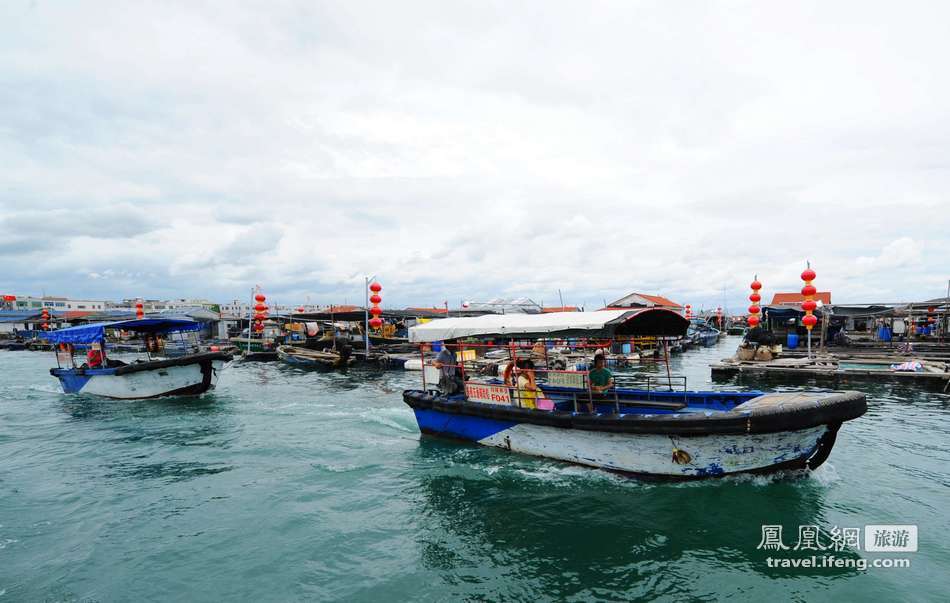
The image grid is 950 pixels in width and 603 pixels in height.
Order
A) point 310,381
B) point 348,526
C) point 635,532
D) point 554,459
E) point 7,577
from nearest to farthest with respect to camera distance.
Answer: point 7,577 < point 635,532 < point 348,526 < point 554,459 < point 310,381

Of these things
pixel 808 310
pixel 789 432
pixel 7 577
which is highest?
pixel 808 310

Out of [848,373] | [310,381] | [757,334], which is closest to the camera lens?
[848,373]

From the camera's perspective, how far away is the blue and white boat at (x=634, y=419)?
24.7ft

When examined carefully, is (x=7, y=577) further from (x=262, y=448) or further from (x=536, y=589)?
(x=536, y=589)

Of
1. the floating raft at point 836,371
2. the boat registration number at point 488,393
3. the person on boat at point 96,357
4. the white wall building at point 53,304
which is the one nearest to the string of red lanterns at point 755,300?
the floating raft at point 836,371

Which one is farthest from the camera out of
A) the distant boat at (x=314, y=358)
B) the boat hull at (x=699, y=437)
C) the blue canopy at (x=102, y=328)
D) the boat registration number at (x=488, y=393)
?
the distant boat at (x=314, y=358)

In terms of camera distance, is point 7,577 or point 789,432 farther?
point 789,432

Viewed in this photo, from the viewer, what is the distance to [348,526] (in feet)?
24.9

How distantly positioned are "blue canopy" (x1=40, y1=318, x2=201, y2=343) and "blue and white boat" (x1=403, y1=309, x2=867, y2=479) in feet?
40.1

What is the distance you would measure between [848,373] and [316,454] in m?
20.0

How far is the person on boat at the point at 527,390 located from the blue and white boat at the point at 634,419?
127mm

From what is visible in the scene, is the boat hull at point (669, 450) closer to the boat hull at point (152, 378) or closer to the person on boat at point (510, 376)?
the person on boat at point (510, 376)

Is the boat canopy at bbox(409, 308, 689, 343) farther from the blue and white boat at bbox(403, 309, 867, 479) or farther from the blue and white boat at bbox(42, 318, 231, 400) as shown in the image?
the blue and white boat at bbox(42, 318, 231, 400)

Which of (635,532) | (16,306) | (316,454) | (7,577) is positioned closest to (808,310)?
(635,532)
